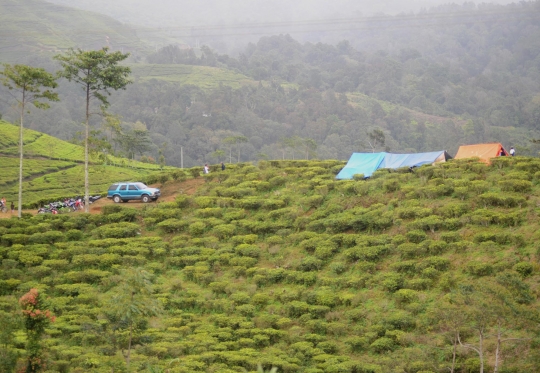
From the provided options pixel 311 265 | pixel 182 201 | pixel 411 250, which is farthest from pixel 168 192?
pixel 411 250

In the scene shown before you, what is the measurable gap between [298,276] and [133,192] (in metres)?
12.1

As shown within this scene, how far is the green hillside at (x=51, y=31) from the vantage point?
409 ft

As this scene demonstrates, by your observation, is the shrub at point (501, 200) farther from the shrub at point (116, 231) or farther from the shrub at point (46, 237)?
the shrub at point (46, 237)

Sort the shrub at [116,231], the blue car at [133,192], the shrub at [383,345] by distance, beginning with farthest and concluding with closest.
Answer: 1. the blue car at [133,192]
2. the shrub at [116,231]
3. the shrub at [383,345]

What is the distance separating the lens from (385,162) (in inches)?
1239

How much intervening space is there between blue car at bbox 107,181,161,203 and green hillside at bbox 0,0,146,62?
3737 inches

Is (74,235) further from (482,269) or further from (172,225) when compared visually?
(482,269)

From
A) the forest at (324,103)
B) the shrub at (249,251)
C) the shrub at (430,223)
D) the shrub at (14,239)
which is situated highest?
the forest at (324,103)

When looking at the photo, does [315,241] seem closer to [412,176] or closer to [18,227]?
[412,176]

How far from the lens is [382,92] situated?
124m

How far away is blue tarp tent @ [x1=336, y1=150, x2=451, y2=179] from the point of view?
30.9 metres

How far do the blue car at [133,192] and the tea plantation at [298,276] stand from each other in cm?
166

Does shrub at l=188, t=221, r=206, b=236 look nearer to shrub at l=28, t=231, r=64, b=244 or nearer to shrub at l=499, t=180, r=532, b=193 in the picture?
shrub at l=28, t=231, r=64, b=244

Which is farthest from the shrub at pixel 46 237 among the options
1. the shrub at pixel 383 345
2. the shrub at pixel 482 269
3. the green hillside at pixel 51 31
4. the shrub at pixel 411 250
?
the green hillside at pixel 51 31
